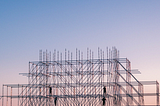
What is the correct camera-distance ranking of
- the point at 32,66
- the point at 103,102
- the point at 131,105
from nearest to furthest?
the point at 131,105 → the point at 103,102 → the point at 32,66

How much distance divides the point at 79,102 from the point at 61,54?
21.6 ft

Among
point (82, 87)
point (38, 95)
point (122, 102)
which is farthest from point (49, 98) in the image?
point (122, 102)

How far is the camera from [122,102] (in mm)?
45500

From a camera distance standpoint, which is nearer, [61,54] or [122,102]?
[122,102]

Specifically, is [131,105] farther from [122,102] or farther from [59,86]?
[59,86]

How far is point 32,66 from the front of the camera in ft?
165

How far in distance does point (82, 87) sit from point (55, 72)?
4.39 metres

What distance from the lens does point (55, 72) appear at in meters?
51.0

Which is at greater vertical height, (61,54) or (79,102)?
(61,54)

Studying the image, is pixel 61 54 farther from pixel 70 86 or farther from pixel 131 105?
pixel 131 105

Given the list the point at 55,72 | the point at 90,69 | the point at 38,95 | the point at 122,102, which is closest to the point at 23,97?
the point at 38,95

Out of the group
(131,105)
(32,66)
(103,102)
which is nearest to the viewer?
(131,105)

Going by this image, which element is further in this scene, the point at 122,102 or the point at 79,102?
the point at 79,102

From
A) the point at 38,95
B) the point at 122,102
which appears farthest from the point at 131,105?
the point at 38,95
